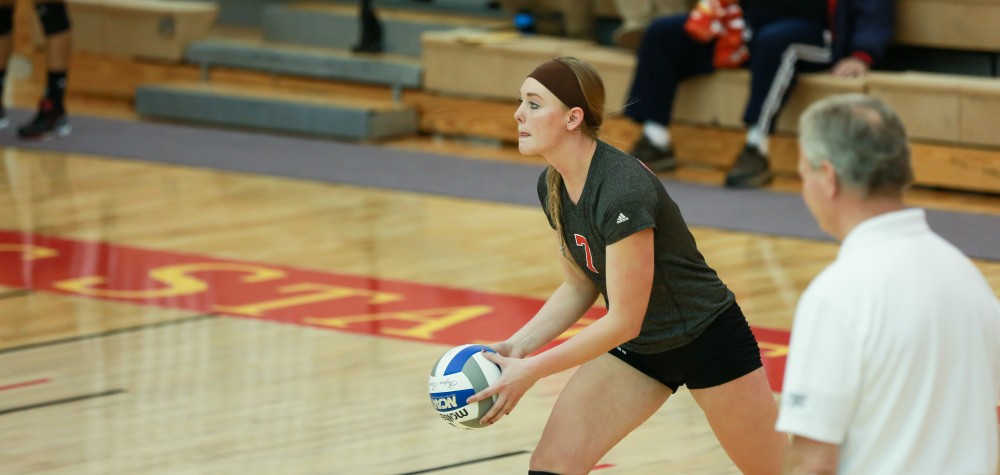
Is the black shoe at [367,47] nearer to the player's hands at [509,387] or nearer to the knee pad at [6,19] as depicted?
the knee pad at [6,19]

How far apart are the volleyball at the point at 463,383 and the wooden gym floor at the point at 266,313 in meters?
0.87

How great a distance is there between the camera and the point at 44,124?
9.34m

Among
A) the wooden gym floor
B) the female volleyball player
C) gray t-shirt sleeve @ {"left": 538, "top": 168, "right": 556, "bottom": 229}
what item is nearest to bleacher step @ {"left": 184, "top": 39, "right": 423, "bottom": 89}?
the wooden gym floor

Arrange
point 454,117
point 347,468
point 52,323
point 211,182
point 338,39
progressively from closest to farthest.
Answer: point 347,468 < point 52,323 < point 211,182 < point 454,117 < point 338,39

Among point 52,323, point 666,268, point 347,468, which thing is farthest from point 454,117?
point 666,268

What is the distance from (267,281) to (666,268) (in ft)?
10.8

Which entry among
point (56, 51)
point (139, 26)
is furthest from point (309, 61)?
point (56, 51)

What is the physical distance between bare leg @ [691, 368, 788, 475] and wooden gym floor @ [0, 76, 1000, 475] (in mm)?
796

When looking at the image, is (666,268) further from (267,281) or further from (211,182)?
(211,182)

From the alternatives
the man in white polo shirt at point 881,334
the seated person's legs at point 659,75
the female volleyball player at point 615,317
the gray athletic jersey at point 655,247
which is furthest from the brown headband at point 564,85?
the seated person's legs at point 659,75

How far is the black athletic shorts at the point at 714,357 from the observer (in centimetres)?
326

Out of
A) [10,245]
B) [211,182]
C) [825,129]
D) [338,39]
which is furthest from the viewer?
[338,39]

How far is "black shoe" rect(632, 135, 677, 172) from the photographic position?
8.34 m

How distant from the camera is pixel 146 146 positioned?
365 inches
